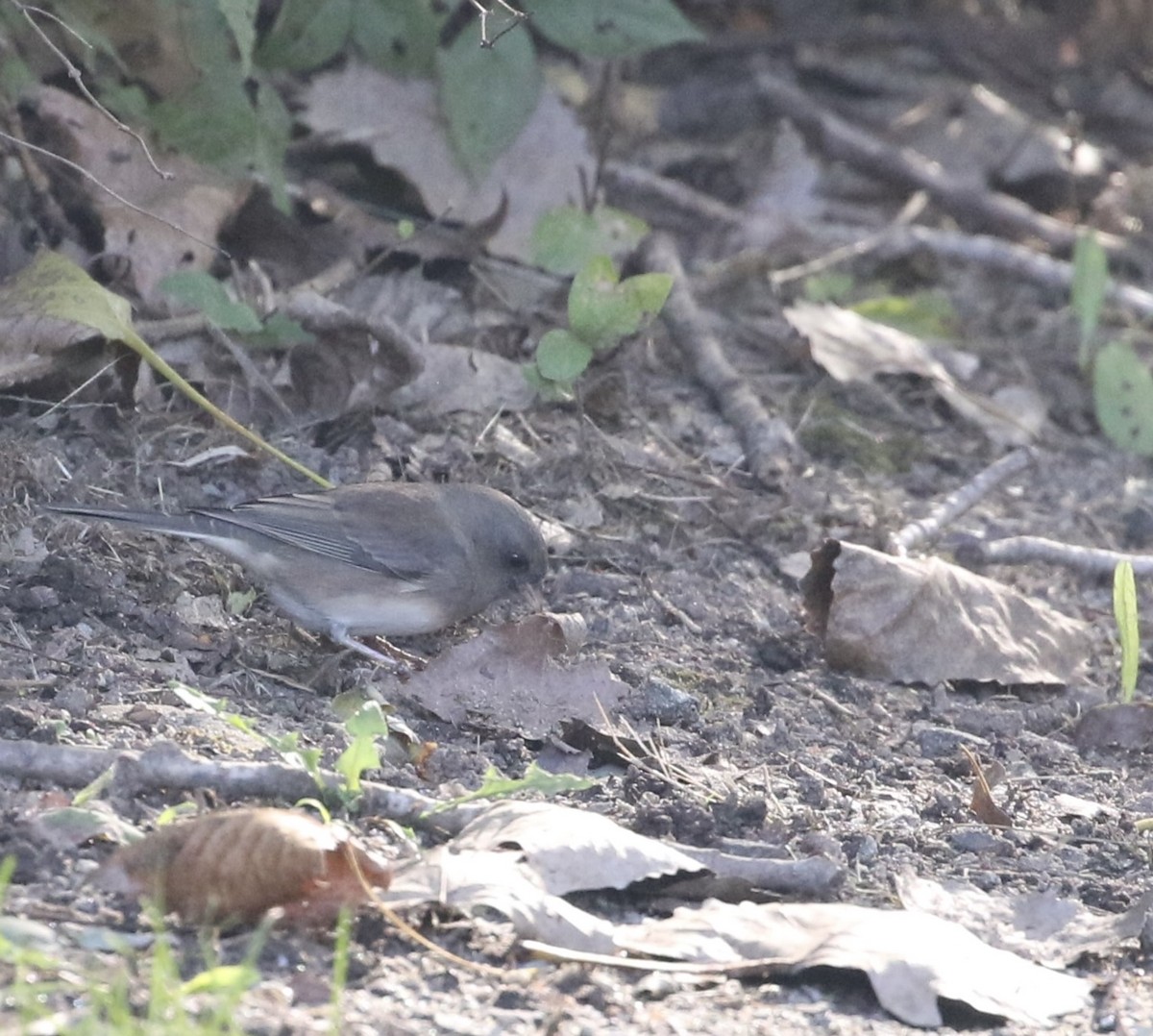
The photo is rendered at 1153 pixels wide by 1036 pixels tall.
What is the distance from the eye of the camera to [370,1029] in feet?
8.45

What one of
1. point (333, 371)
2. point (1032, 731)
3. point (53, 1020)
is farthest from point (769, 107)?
point (53, 1020)

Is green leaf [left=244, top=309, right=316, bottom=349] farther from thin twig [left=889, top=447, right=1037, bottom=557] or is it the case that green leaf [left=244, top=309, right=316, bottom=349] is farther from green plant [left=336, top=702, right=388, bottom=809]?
green plant [left=336, top=702, right=388, bottom=809]

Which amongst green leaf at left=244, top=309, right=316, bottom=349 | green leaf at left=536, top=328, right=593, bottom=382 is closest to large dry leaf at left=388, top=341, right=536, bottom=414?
green leaf at left=536, top=328, right=593, bottom=382

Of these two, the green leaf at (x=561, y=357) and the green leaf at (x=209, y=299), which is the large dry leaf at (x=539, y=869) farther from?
the green leaf at (x=209, y=299)

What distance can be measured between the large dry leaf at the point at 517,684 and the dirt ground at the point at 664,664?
59 mm

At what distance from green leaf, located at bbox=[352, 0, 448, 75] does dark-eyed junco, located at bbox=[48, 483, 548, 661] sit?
1819 mm

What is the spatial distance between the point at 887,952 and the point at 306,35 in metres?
3.78

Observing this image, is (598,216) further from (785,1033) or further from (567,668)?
(785,1033)

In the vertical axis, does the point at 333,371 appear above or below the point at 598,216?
below

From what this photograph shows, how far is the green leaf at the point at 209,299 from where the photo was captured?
490 cm

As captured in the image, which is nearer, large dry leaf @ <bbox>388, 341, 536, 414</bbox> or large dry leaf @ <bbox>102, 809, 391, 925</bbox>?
large dry leaf @ <bbox>102, 809, 391, 925</bbox>

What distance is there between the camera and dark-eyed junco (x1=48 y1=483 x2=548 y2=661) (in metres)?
4.43

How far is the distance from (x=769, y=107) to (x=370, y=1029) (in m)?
5.87

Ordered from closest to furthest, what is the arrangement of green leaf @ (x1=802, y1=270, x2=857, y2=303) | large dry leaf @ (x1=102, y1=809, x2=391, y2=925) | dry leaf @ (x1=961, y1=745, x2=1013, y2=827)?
large dry leaf @ (x1=102, y1=809, x2=391, y2=925)
dry leaf @ (x1=961, y1=745, x2=1013, y2=827)
green leaf @ (x1=802, y1=270, x2=857, y2=303)
